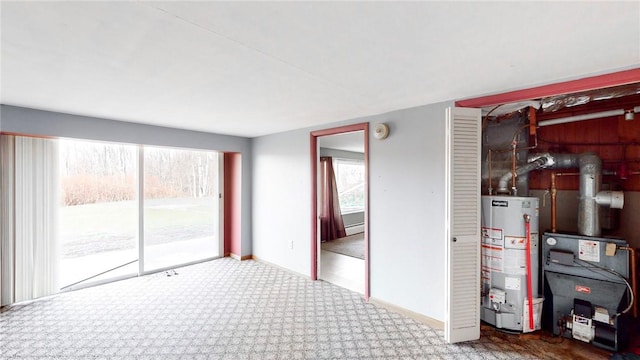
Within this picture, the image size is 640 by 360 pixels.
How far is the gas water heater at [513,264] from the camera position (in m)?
2.44

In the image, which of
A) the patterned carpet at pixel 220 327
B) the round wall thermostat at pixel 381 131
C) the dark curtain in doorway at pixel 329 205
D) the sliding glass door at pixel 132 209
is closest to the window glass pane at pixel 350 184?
the dark curtain in doorway at pixel 329 205

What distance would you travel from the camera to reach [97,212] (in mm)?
3645

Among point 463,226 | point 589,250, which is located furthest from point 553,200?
point 463,226

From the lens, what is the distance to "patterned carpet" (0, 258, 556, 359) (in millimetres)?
2209

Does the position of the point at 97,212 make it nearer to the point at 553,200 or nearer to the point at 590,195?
the point at 553,200

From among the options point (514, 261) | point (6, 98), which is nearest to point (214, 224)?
point (6, 98)

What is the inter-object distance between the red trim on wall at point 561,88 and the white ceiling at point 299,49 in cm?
6

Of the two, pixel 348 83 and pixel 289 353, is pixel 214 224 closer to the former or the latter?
pixel 289 353

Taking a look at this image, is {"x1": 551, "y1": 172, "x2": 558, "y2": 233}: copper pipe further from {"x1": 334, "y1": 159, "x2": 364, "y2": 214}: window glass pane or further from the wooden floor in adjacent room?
{"x1": 334, "y1": 159, "x2": 364, "y2": 214}: window glass pane

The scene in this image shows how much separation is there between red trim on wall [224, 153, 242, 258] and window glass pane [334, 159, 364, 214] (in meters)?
2.84

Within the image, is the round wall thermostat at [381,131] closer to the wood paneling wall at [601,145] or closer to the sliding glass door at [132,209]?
the wood paneling wall at [601,145]

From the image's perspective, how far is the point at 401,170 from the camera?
2.88 m

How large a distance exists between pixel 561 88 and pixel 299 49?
1987 millimetres

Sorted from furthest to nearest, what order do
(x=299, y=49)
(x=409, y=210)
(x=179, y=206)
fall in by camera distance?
(x=179, y=206), (x=409, y=210), (x=299, y=49)
